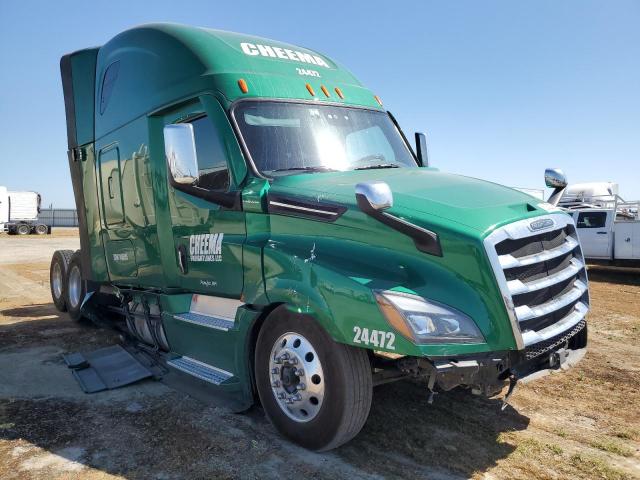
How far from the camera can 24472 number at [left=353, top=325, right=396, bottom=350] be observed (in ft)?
10.4

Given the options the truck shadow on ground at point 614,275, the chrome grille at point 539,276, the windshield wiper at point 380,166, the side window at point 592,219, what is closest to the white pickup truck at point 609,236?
the side window at point 592,219

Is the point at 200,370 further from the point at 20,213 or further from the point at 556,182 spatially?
the point at 20,213

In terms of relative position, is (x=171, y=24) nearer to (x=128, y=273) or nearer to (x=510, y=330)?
(x=128, y=273)

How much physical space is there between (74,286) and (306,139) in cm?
586

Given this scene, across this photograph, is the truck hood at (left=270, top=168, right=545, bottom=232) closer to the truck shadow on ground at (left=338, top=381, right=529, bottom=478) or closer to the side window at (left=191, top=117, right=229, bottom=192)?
the side window at (left=191, top=117, right=229, bottom=192)

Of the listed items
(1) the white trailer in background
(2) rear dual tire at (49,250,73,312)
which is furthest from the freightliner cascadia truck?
(1) the white trailer in background

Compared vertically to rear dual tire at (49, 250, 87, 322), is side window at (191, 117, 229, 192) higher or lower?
higher

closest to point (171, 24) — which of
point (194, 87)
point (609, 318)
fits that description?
point (194, 87)

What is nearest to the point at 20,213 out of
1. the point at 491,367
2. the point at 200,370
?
the point at 200,370

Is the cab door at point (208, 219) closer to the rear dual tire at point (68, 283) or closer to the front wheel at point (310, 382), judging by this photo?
the front wheel at point (310, 382)

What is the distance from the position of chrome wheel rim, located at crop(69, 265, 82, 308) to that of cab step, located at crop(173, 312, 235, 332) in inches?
166

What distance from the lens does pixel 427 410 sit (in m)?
4.52

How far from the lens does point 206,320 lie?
182 inches

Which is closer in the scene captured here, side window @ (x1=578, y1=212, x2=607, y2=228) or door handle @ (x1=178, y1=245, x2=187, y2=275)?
door handle @ (x1=178, y1=245, x2=187, y2=275)
